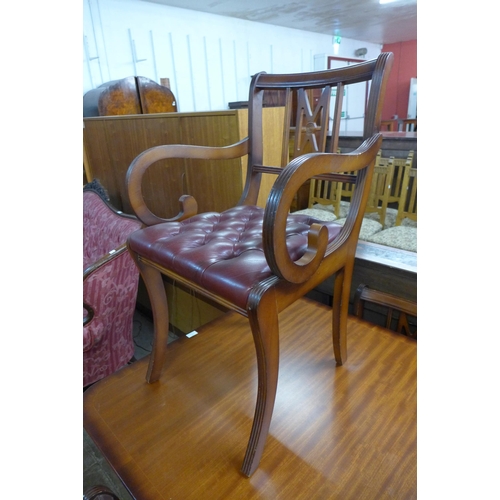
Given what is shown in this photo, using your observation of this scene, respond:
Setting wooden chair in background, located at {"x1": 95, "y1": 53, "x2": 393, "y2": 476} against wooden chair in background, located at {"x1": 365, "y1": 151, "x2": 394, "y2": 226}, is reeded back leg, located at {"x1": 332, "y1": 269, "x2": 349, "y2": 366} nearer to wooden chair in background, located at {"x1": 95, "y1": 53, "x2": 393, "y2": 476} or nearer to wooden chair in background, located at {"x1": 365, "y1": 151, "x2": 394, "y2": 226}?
wooden chair in background, located at {"x1": 95, "y1": 53, "x2": 393, "y2": 476}

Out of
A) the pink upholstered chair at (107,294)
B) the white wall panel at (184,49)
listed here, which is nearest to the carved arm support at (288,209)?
the pink upholstered chair at (107,294)

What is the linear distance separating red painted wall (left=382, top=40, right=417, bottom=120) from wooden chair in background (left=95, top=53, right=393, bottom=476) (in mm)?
7154

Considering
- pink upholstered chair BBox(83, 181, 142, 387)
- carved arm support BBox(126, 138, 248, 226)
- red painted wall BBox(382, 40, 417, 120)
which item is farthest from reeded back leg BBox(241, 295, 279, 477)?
red painted wall BBox(382, 40, 417, 120)

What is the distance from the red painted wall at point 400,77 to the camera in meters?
7.44

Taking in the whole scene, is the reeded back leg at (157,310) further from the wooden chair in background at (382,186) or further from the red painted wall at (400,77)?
the red painted wall at (400,77)

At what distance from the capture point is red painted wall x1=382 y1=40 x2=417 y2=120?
744cm
